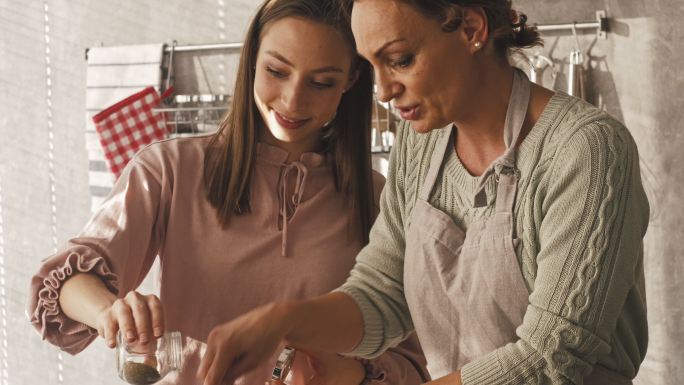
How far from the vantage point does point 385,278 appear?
1.49 meters

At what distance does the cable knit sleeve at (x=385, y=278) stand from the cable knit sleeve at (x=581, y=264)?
0.29 metres

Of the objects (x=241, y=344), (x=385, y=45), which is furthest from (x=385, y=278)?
(x=385, y=45)

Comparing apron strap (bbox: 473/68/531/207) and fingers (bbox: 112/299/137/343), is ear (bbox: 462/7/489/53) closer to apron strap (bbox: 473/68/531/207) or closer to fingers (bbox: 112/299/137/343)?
apron strap (bbox: 473/68/531/207)

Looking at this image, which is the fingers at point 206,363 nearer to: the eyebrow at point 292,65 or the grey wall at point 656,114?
the eyebrow at point 292,65

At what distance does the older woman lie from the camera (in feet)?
3.83

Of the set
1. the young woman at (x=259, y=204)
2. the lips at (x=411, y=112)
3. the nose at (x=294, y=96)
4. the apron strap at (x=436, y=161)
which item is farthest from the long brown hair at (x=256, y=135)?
the lips at (x=411, y=112)

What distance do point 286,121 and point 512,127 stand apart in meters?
0.55

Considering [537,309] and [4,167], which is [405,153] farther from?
[4,167]

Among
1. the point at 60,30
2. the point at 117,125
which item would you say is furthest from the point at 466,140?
the point at 60,30

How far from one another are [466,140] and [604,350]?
368 millimetres

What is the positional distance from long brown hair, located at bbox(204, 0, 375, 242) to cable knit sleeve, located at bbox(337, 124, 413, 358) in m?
0.30

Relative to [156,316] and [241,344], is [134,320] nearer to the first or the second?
[156,316]

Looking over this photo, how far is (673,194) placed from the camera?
2.45 metres

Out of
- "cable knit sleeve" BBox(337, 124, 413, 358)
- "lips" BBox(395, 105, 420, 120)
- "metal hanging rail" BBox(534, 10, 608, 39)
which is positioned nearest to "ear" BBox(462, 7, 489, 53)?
"lips" BBox(395, 105, 420, 120)
